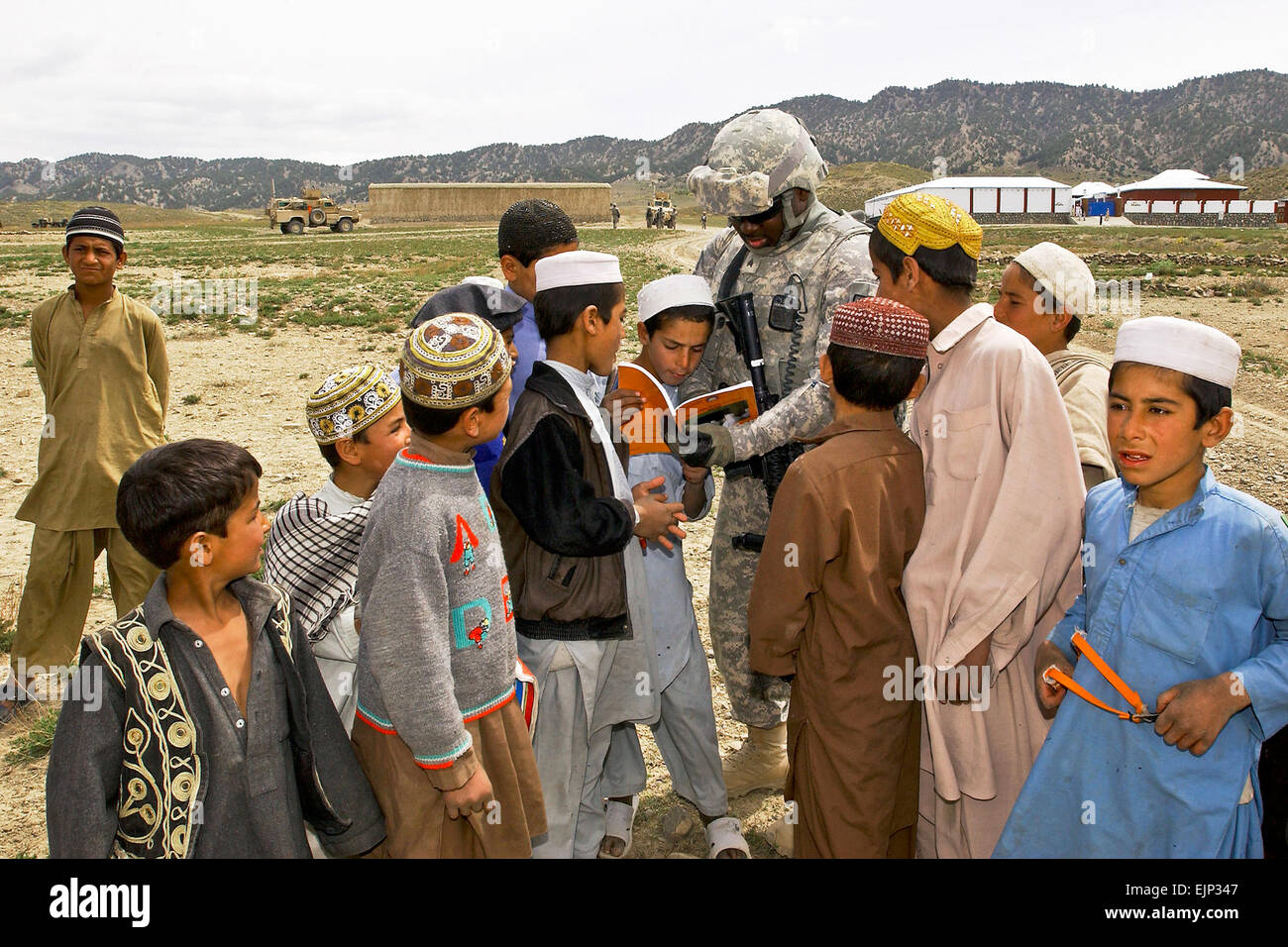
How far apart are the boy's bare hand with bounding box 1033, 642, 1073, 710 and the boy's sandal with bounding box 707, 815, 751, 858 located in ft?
4.31

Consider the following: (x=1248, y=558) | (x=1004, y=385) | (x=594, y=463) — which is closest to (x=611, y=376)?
(x=594, y=463)

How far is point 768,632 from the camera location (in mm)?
2557

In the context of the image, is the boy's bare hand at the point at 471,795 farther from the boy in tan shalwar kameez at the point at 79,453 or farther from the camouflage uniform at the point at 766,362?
the boy in tan shalwar kameez at the point at 79,453

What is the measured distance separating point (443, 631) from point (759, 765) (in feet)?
6.63

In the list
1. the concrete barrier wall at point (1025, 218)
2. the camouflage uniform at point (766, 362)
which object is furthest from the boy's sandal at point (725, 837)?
the concrete barrier wall at point (1025, 218)

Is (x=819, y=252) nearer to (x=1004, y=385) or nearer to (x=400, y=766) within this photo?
(x=1004, y=385)

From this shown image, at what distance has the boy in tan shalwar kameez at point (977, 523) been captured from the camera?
240cm

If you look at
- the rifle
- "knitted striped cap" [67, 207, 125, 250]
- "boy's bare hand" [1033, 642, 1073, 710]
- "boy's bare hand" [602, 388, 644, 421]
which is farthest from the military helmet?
"knitted striped cap" [67, 207, 125, 250]

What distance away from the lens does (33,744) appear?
390 centimetres

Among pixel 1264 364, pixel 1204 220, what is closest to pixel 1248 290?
pixel 1264 364

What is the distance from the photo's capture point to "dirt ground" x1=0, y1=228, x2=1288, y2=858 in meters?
3.67

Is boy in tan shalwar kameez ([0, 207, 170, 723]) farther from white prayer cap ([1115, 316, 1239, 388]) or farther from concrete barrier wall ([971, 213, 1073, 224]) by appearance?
concrete barrier wall ([971, 213, 1073, 224])

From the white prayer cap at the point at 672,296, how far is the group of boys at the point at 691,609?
2 cm

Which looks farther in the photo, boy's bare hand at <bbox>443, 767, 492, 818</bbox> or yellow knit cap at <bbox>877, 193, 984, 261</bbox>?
yellow knit cap at <bbox>877, 193, 984, 261</bbox>
